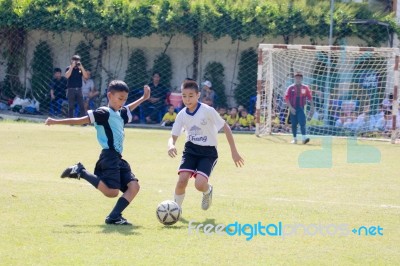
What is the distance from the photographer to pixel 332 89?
2306 centimetres

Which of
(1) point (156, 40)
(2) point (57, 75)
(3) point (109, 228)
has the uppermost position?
(1) point (156, 40)

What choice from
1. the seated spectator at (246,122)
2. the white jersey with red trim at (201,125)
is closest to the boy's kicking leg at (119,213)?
the white jersey with red trim at (201,125)

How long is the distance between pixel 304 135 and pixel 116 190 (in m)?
11.2

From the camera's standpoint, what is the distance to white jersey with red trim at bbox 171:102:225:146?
934 centimetres

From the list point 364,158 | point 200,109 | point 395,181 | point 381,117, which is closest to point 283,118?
point 381,117

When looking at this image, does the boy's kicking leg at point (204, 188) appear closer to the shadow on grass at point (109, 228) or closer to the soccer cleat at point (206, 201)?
the soccer cleat at point (206, 201)

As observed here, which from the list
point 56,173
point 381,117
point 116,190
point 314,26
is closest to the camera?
point 116,190

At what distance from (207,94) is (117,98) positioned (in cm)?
1524

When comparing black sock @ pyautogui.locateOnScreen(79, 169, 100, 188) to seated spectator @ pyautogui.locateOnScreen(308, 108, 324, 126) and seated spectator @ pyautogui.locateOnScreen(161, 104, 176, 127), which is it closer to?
seated spectator @ pyautogui.locateOnScreen(308, 108, 324, 126)

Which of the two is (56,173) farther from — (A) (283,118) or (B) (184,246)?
(A) (283,118)

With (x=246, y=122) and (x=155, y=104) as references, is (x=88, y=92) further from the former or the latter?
(x=246, y=122)

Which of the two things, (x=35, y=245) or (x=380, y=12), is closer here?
(x=35, y=245)

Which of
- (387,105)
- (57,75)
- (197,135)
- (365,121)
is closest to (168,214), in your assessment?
(197,135)

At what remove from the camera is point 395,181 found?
41.1 ft
